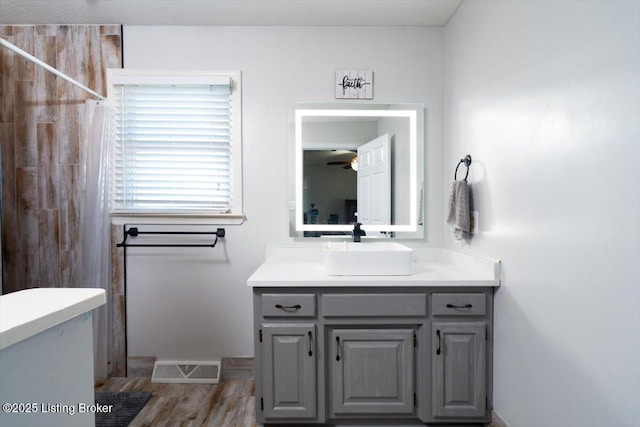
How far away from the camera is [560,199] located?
1.24m

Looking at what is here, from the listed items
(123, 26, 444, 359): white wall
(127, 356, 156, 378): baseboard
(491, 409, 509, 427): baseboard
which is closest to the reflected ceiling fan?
(123, 26, 444, 359): white wall

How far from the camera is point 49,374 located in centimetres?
69

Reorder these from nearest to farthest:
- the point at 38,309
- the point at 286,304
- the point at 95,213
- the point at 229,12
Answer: the point at 38,309, the point at 286,304, the point at 95,213, the point at 229,12

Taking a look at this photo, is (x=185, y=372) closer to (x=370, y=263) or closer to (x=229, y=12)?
(x=370, y=263)

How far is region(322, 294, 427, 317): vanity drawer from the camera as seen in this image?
169 cm

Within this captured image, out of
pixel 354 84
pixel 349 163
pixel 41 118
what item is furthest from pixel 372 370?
pixel 41 118

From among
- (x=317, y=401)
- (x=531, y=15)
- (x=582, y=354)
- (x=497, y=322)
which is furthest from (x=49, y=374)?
(x=531, y=15)

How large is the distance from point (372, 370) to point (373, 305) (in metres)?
0.34

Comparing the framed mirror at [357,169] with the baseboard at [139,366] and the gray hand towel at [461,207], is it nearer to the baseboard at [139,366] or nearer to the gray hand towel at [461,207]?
the gray hand towel at [461,207]

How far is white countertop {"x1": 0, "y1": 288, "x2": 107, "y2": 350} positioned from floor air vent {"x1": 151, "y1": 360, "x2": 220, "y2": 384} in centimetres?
169

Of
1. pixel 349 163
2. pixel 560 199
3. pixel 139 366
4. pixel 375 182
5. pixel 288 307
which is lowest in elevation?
pixel 139 366

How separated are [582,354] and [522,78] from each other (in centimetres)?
115

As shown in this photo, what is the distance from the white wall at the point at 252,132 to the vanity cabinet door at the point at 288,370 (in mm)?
665

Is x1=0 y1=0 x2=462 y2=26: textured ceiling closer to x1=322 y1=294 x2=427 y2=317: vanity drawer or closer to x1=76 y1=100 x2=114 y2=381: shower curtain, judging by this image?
x1=76 y1=100 x2=114 y2=381: shower curtain
